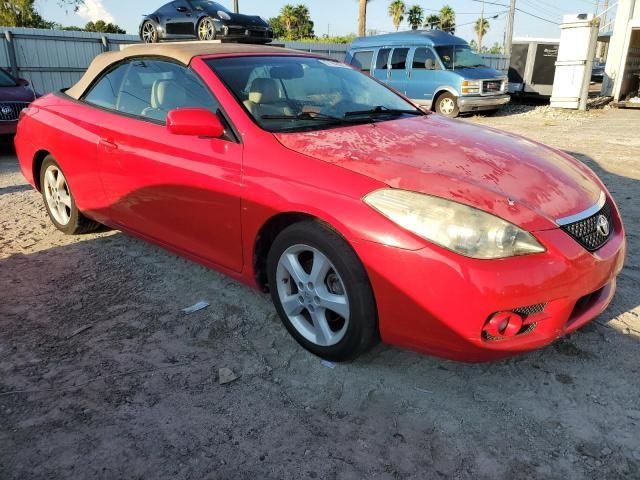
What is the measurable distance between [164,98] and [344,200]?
170 cm

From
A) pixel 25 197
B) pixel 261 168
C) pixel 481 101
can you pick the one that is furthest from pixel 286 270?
pixel 481 101

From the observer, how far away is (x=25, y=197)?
19.8ft

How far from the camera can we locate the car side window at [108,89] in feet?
12.8

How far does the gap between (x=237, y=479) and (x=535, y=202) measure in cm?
176

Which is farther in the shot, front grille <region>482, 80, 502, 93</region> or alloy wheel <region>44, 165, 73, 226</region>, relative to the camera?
front grille <region>482, 80, 502, 93</region>

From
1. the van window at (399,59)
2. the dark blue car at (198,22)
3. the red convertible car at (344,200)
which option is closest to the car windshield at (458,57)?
the van window at (399,59)

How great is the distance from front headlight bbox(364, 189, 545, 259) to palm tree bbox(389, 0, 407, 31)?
60.9 meters

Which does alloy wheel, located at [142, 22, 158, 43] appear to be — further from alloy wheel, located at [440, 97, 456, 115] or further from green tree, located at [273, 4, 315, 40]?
green tree, located at [273, 4, 315, 40]

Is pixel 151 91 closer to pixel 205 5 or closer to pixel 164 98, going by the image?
pixel 164 98

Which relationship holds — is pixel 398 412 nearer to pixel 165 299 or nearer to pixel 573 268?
pixel 573 268

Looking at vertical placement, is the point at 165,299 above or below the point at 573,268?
below

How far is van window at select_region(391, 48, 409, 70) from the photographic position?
1456 centimetres

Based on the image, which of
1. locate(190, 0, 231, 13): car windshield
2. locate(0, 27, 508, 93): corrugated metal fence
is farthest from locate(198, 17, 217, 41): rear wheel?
locate(0, 27, 508, 93): corrugated metal fence

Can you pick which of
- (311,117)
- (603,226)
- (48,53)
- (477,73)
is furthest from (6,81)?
(477,73)
